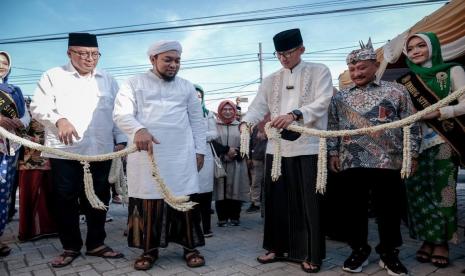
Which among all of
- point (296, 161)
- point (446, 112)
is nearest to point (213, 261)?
point (296, 161)

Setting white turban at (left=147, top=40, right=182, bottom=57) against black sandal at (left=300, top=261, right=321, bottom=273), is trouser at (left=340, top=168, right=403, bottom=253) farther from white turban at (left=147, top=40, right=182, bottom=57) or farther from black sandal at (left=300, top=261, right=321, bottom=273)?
white turban at (left=147, top=40, right=182, bottom=57)

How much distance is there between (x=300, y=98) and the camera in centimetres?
297

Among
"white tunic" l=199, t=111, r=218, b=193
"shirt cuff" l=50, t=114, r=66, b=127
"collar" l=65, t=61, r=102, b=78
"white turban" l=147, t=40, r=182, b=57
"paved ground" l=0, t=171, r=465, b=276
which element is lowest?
"paved ground" l=0, t=171, r=465, b=276

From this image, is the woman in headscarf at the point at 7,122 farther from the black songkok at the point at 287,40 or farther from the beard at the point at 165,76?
the black songkok at the point at 287,40

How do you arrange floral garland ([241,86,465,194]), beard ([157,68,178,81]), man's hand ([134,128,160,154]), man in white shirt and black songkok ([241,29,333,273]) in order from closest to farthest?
floral garland ([241,86,465,194]) < man's hand ([134,128,160,154]) < man in white shirt and black songkok ([241,29,333,273]) < beard ([157,68,178,81])

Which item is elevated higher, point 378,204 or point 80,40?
point 80,40

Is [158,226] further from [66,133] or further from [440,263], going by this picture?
[440,263]

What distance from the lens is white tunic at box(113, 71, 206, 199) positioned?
9.75ft

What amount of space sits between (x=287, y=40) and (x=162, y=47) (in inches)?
42.0

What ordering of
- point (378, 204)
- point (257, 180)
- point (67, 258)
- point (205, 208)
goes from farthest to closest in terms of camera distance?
point (257, 180) < point (205, 208) < point (67, 258) < point (378, 204)

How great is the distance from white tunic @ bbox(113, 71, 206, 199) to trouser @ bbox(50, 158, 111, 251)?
46cm

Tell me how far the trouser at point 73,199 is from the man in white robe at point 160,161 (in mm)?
460

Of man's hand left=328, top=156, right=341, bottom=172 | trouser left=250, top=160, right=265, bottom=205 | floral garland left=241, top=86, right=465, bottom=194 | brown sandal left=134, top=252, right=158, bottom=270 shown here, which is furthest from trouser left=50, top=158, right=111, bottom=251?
trouser left=250, top=160, right=265, bottom=205

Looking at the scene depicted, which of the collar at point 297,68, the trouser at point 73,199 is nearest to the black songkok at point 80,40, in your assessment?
the trouser at point 73,199
